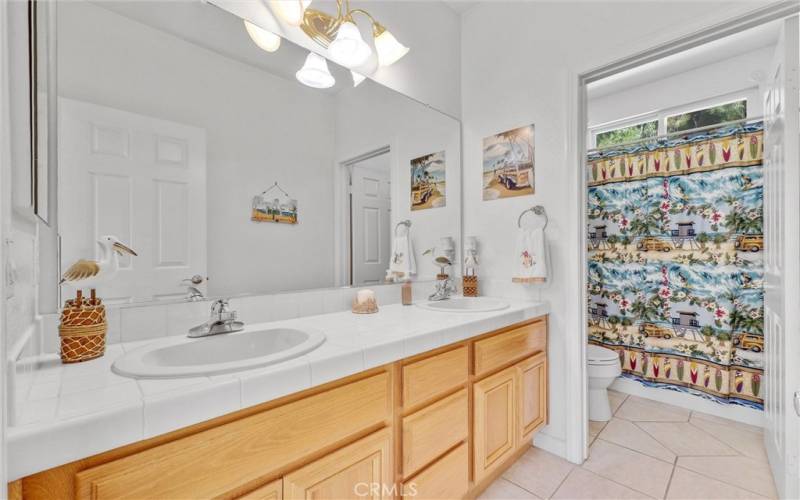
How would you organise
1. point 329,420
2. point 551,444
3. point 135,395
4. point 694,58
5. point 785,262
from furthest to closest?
point 694,58, point 551,444, point 785,262, point 329,420, point 135,395

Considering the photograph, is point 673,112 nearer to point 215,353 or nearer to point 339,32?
point 339,32

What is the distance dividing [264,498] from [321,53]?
1.64m

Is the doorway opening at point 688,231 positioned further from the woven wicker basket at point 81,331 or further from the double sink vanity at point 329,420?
the woven wicker basket at point 81,331

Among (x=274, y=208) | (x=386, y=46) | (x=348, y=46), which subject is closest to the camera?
(x=274, y=208)

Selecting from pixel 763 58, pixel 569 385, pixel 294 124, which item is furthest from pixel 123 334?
pixel 763 58

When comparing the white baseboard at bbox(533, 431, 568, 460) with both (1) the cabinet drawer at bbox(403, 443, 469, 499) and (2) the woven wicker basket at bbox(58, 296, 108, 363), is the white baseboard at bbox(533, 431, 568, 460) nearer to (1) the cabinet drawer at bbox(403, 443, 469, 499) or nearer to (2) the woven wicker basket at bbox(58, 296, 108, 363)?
(1) the cabinet drawer at bbox(403, 443, 469, 499)

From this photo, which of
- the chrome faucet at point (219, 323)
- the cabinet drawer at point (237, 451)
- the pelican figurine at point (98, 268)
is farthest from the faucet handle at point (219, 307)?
the cabinet drawer at point (237, 451)

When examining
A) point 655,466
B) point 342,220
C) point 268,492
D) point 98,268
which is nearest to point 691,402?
point 655,466

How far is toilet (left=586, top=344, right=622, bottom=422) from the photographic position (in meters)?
2.19

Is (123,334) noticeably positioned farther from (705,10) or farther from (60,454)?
(705,10)

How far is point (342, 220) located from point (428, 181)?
66 cm

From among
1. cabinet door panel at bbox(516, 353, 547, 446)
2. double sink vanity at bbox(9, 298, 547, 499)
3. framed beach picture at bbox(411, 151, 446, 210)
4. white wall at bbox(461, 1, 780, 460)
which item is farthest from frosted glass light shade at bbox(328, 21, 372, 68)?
cabinet door panel at bbox(516, 353, 547, 446)

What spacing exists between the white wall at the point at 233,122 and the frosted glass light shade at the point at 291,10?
0.23 meters

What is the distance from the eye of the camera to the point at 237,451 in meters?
0.76
